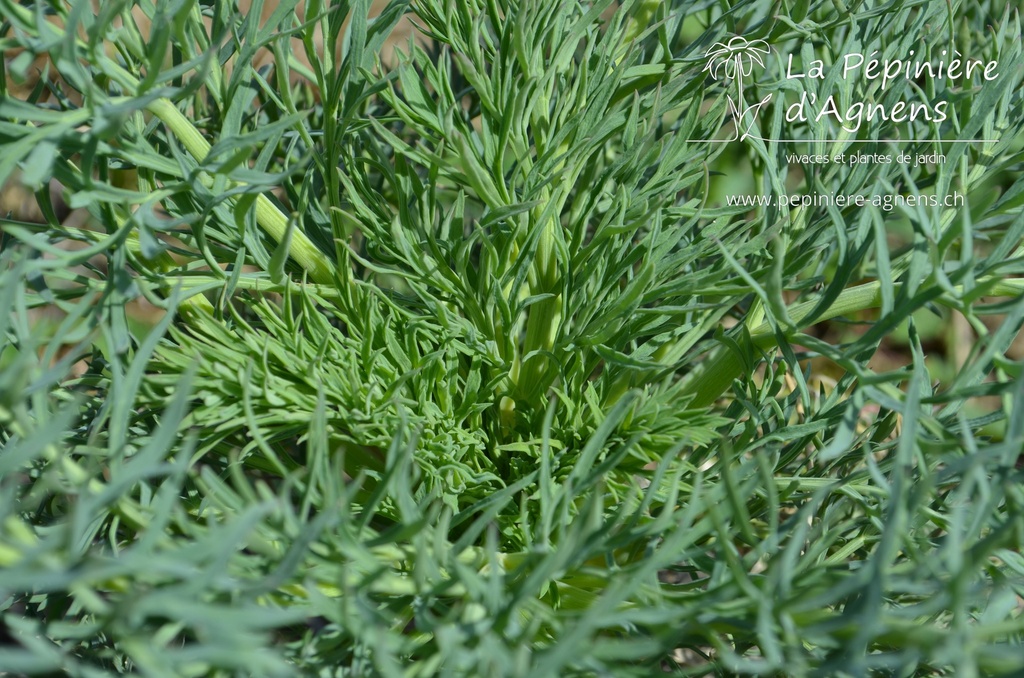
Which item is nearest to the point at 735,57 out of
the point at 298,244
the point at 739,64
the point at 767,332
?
the point at 739,64

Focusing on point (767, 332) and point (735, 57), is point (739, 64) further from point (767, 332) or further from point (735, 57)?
point (767, 332)

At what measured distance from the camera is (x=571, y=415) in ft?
1.57

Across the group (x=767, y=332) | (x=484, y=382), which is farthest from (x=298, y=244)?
→ (x=767, y=332)

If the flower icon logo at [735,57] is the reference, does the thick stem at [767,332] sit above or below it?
below

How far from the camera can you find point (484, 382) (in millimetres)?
545

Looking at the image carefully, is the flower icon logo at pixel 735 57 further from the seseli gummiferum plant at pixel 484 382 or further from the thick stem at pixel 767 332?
the thick stem at pixel 767 332

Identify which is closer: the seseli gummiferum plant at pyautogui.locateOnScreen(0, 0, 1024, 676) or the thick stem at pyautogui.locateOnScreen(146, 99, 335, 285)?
the seseli gummiferum plant at pyautogui.locateOnScreen(0, 0, 1024, 676)

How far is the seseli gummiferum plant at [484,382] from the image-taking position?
0.27m

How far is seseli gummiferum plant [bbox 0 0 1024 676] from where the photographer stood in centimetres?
27

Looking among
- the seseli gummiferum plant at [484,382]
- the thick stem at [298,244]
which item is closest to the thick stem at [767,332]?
the seseli gummiferum plant at [484,382]

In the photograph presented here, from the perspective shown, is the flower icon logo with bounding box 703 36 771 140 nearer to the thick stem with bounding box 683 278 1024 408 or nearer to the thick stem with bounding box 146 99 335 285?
the thick stem with bounding box 683 278 1024 408

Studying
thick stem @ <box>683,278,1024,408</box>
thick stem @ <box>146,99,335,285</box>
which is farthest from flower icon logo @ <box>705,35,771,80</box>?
thick stem @ <box>146,99,335,285</box>

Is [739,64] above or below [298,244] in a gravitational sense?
above

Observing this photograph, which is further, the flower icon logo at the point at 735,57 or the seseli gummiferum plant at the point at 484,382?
the flower icon logo at the point at 735,57
